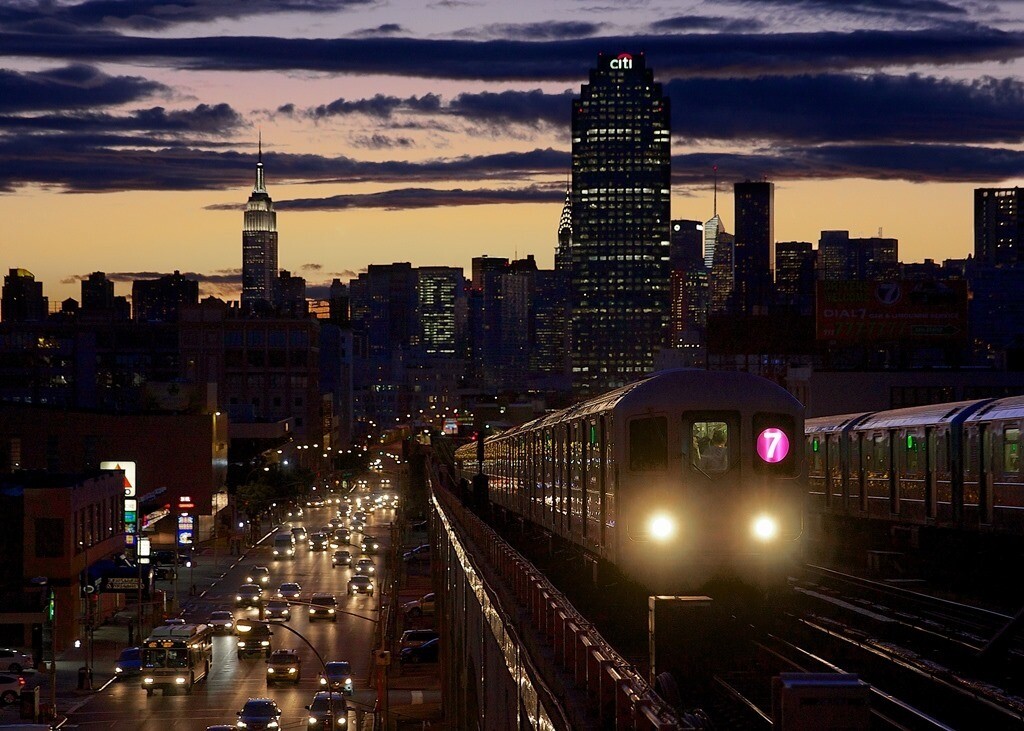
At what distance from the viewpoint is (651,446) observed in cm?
1834

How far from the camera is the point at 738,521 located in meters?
17.9

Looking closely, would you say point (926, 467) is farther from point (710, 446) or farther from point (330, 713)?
point (330, 713)

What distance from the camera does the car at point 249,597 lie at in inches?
2611

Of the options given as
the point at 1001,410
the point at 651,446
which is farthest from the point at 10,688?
the point at 651,446

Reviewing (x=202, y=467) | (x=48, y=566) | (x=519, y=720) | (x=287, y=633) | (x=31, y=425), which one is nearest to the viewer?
(x=519, y=720)

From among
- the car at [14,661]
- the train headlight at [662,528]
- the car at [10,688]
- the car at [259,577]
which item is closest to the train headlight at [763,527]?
the train headlight at [662,528]

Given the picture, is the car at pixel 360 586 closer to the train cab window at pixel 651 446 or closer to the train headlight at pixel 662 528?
the train cab window at pixel 651 446

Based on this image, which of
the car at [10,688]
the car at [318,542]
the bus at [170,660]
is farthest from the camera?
the car at [318,542]

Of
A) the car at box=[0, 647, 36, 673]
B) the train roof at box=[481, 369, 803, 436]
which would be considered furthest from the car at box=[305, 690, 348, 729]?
the train roof at box=[481, 369, 803, 436]

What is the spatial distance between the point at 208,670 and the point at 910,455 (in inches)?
1232

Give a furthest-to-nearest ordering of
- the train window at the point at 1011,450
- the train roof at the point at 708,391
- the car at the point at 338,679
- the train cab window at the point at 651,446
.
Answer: the car at the point at 338,679 → the train window at the point at 1011,450 → the train roof at the point at 708,391 → the train cab window at the point at 651,446

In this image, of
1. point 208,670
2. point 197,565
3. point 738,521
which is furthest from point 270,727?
point 197,565

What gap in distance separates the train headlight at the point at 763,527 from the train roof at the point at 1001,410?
7.17 m

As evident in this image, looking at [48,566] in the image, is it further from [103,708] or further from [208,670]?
[103,708]
